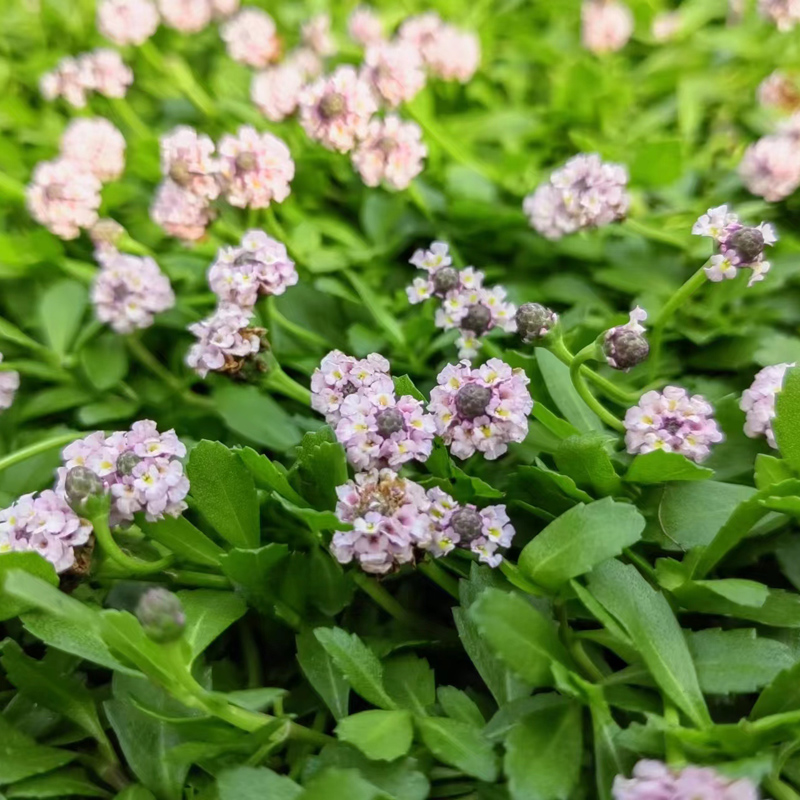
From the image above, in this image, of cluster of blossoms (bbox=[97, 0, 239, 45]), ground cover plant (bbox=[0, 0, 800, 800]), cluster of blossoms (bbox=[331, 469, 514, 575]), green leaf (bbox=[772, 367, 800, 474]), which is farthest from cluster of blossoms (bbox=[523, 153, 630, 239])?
cluster of blossoms (bbox=[97, 0, 239, 45])

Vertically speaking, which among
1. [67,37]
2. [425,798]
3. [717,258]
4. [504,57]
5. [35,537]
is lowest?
[425,798]

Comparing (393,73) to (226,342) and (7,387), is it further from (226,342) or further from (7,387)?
(7,387)

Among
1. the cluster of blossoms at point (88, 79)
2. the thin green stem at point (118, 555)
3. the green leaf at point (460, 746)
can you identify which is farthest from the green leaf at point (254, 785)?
the cluster of blossoms at point (88, 79)

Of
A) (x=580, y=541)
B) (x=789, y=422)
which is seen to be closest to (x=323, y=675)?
(x=580, y=541)

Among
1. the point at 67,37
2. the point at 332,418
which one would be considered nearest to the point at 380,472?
the point at 332,418

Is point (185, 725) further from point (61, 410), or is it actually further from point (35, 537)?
point (61, 410)

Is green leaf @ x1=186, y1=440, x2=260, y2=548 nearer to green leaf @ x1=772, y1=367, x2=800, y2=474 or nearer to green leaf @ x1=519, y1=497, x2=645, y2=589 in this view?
green leaf @ x1=519, y1=497, x2=645, y2=589
